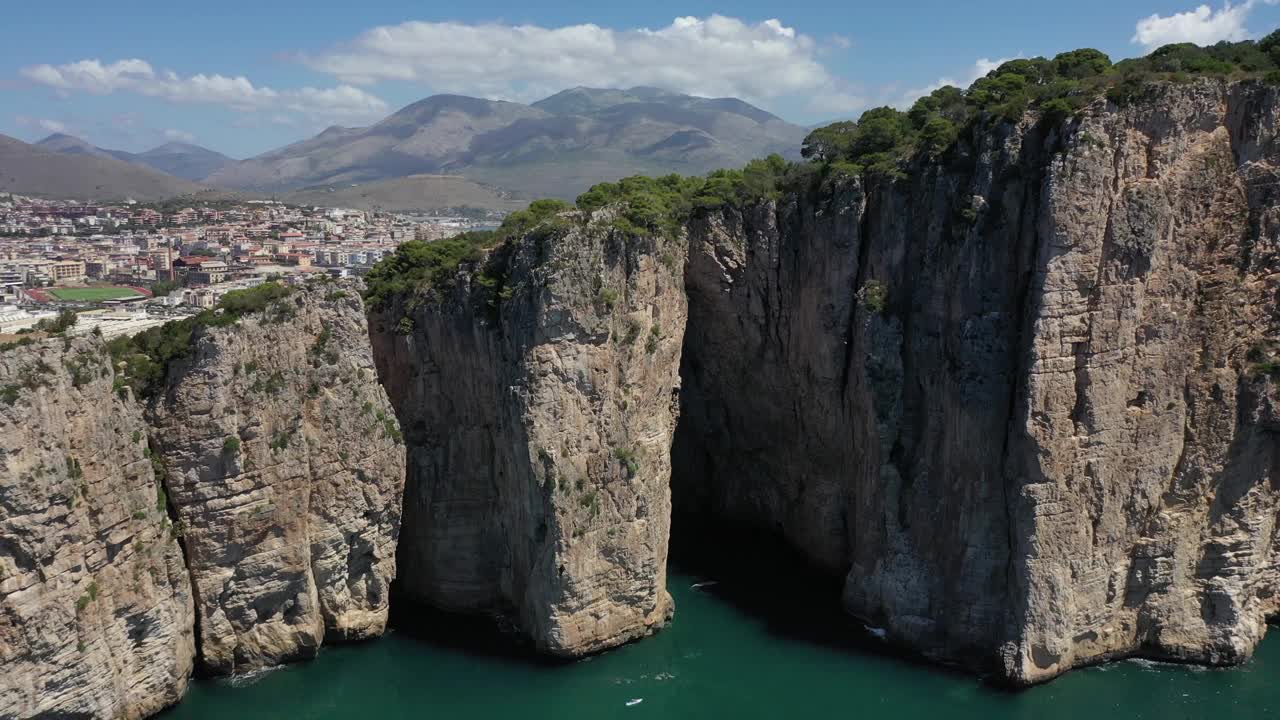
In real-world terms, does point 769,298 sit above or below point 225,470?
above

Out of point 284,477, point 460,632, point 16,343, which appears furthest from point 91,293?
point 460,632

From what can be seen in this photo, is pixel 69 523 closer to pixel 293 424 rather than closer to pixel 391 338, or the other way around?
pixel 293 424

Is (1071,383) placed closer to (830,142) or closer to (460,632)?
A: (830,142)

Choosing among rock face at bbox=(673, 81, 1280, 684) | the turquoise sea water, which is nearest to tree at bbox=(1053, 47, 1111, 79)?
rock face at bbox=(673, 81, 1280, 684)

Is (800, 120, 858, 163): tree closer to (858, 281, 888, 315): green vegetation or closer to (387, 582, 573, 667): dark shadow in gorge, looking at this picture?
(858, 281, 888, 315): green vegetation

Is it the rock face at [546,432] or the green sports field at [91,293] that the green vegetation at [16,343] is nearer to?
the rock face at [546,432]

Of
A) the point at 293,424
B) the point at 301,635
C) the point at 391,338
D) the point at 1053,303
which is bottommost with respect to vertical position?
the point at 301,635

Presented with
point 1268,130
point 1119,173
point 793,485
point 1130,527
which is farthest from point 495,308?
point 1268,130
